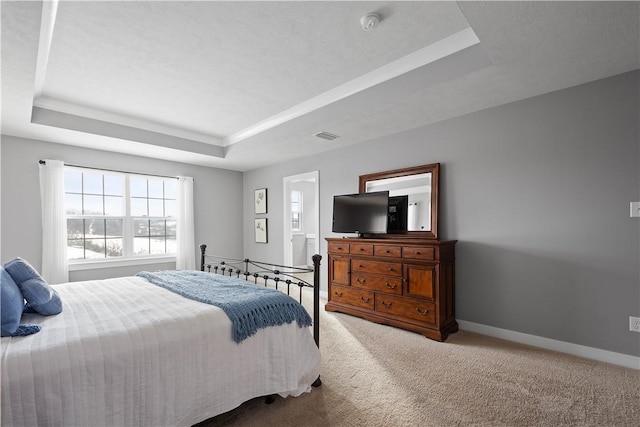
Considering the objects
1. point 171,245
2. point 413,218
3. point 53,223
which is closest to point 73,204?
point 53,223

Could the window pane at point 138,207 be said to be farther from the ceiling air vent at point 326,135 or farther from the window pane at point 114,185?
the ceiling air vent at point 326,135

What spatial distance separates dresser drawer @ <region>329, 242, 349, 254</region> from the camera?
12.7ft

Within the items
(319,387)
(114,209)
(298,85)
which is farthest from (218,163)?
(319,387)

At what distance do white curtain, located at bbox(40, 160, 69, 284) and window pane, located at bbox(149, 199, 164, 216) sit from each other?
120cm

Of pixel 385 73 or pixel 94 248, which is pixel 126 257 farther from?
pixel 385 73

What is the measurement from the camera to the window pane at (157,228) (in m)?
5.16

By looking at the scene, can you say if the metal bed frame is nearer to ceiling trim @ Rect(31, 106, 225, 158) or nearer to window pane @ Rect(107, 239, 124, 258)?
window pane @ Rect(107, 239, 124, 258)

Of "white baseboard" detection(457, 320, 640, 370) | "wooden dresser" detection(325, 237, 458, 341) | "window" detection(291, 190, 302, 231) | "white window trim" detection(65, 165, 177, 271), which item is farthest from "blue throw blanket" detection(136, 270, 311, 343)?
"window" detection(291, 190, 302, 231)

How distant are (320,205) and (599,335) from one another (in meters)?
3.48

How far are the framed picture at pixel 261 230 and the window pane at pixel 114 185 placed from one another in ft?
7.56

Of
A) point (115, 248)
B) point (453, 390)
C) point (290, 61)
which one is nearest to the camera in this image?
point (453, 390)

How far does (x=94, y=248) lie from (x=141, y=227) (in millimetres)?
701

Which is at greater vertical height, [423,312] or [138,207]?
[138,207]

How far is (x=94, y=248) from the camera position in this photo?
14.9 feet
